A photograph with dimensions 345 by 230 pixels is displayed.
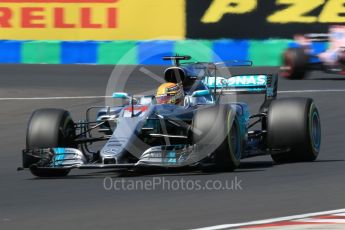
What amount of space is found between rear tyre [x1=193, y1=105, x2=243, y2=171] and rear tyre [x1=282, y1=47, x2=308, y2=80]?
11784mm

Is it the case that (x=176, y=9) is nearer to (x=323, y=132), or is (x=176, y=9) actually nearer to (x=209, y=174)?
(x=323, y=132)

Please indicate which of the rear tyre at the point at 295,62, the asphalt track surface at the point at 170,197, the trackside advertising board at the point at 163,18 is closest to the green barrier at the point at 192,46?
the trackside advertising board at the point at 163,18

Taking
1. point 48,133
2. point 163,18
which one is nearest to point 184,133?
point 48,133

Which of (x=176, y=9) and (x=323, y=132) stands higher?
(x=176, y=9)

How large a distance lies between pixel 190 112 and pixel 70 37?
46.3 feet

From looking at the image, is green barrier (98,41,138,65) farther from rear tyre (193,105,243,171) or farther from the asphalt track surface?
rear tyre (193,105,243,171)

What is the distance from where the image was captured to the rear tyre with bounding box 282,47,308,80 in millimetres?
21906

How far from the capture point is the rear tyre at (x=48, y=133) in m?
10.7

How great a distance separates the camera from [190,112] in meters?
10.8

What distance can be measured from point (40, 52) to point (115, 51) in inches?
75.1

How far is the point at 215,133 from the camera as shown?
10.0 m

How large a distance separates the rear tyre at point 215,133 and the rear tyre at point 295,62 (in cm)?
1178

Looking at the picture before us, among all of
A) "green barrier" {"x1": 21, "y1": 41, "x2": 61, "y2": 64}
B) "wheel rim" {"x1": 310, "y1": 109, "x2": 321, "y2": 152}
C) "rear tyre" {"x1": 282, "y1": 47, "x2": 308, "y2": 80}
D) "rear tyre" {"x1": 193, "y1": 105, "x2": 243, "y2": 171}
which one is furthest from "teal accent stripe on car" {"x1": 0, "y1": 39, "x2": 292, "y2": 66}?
"rear tyre" {"x1": 193, "y1": 105, "x2": 243, "y2": 171}

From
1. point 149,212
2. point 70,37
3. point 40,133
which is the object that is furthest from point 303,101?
point 70,37
